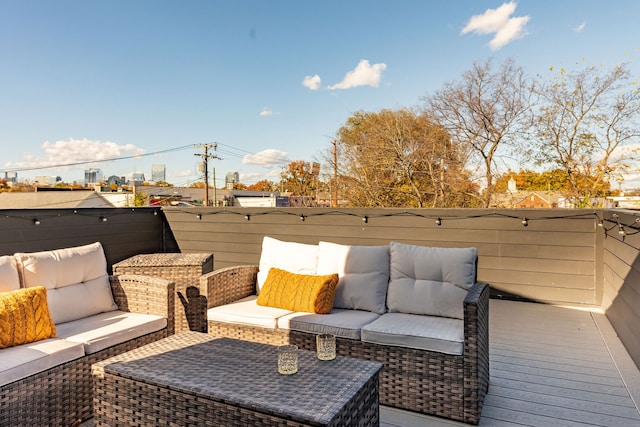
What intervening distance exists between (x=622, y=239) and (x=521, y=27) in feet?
19.0

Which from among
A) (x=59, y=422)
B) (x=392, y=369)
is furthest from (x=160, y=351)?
(x=392, y=369)

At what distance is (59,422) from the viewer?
1884 millimetres

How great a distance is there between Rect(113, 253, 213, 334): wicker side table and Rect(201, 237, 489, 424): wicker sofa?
30cm

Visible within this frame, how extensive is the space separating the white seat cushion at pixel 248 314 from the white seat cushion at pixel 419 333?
0.61m

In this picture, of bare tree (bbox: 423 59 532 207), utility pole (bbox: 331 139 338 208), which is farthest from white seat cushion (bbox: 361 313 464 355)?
utility pole (bbox: 331 139 338 208)

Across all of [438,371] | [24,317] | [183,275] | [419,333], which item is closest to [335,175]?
[183,275]

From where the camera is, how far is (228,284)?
2.90m

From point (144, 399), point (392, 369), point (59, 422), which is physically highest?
point (144, 399)

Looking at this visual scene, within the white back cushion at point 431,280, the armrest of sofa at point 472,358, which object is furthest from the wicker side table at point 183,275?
the armrest of sofa at point 472,358

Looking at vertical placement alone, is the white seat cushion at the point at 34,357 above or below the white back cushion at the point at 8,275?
below

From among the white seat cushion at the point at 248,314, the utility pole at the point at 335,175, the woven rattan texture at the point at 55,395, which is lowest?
the woven rattan texture at the point at 55,395

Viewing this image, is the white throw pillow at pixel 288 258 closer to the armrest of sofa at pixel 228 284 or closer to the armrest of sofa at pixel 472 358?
the armrest of sofa at pixel 228 284

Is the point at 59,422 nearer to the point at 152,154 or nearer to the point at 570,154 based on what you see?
the point at 570,154

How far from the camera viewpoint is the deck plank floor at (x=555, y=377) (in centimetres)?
201
